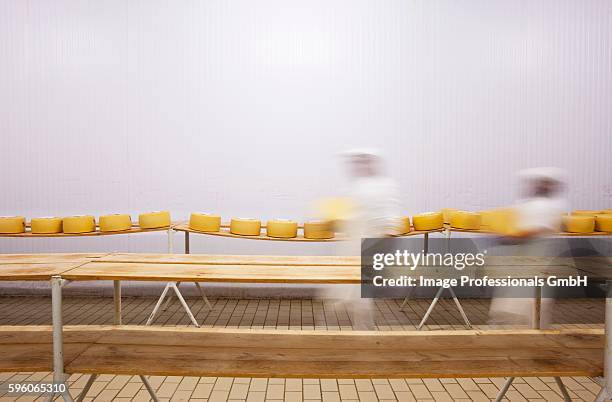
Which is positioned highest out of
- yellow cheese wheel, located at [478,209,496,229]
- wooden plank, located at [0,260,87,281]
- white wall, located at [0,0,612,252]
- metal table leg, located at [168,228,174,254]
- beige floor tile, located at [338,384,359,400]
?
white wall, located at [0,0,612,252]

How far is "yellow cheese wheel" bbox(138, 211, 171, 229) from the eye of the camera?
506 centimetres

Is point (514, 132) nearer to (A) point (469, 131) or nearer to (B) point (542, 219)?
(A) point (469, 131)

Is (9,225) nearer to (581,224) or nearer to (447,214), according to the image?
(447,214)

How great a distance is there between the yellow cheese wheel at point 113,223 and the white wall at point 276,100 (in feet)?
2.53

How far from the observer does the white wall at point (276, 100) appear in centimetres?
580

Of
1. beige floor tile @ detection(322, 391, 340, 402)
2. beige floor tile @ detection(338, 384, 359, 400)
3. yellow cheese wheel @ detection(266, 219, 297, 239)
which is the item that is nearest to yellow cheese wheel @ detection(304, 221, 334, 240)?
yellow cheese wheel @ detection(266, 219, 297, 239)

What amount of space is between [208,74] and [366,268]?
4.04m

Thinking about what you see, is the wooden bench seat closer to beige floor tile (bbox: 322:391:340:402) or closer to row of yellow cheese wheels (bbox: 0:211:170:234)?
beige floor tile (bbox: 322:391:340:402)

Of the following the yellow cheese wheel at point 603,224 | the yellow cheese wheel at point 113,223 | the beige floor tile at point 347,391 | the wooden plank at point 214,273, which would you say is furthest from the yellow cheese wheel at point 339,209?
the yellow cheese wheel at point 603,224

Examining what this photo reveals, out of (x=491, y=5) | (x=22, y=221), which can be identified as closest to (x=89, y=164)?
(x=22, y=221)

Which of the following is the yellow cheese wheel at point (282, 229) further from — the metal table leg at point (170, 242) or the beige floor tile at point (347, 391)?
the beige floor tile at point (347, 391)

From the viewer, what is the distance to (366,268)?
259cm

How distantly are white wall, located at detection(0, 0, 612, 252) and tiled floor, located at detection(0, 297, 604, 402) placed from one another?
851mm

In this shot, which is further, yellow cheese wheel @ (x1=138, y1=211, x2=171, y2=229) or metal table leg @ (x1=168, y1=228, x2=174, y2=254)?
yellow cheese wheel @ (x1=138, y1=211, x2=171, y2=229)
